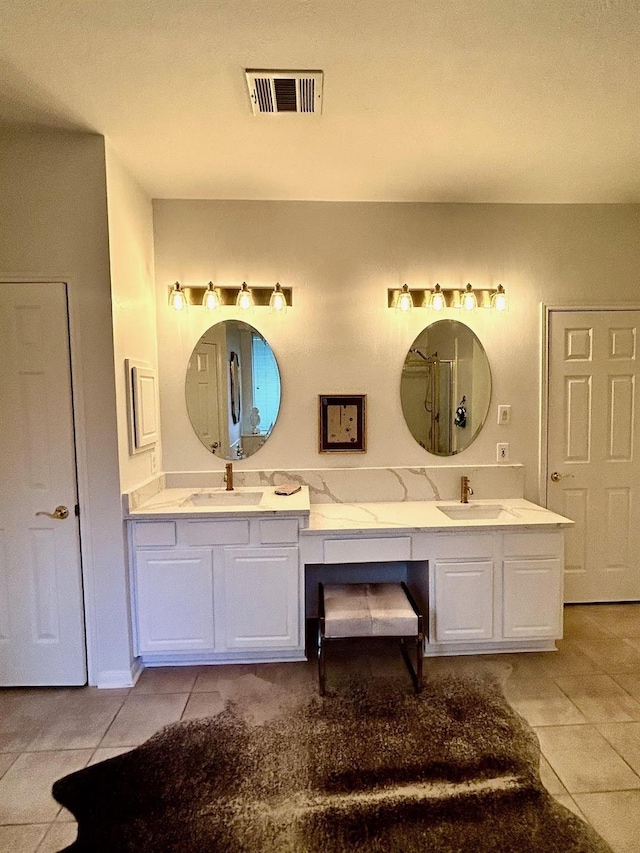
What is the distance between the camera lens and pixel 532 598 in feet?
8.29

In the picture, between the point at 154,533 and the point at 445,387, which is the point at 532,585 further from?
the point at 154,533

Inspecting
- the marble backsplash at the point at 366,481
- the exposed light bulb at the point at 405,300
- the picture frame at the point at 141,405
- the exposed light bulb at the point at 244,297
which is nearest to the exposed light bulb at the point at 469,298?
the exposed light bulb at the point at 405,300

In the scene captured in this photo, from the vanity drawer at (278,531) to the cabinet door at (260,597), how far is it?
0.05m

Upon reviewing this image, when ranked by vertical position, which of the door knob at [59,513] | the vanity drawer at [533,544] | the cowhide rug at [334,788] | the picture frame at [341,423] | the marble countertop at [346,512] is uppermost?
the picture frame at [341,423]

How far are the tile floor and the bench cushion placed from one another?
390 mm

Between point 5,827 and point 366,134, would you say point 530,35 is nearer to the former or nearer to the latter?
point 366,134

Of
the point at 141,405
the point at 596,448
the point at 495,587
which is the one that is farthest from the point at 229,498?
the point at 596,448

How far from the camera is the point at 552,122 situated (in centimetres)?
211

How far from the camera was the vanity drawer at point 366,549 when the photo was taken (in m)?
2.47

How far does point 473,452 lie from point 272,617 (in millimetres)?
1686

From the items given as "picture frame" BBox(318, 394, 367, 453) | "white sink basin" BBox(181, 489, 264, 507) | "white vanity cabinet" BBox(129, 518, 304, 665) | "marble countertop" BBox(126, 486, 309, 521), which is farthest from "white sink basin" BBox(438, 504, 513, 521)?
"white sink basin" BBox(181, 489, 264, 507)

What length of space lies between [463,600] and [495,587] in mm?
194

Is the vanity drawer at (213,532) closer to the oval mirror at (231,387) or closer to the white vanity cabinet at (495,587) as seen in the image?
the oval mirror at (231,387)

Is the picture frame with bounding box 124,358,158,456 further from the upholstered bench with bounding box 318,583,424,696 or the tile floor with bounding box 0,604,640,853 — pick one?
the upholstered bench with bounding box 318,583,424,696
